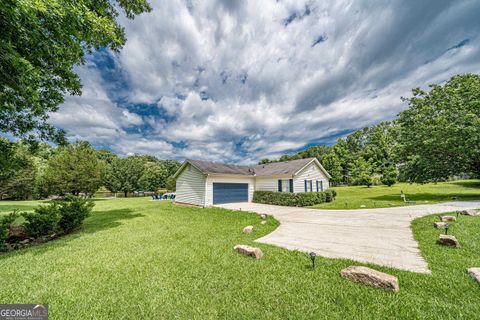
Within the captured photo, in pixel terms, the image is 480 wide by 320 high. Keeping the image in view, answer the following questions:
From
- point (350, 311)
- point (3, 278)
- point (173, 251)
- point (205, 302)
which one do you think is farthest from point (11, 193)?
point (350, 311)

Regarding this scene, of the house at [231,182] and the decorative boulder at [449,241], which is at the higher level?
the house at [231,182]

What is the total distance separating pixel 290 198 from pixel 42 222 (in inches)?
534

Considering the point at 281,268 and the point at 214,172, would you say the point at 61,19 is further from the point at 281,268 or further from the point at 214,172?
the point at 214,172

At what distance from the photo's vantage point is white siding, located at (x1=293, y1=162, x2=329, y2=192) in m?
16.1

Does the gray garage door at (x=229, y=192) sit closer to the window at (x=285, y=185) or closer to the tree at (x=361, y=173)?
the window at (x=285, y=185)

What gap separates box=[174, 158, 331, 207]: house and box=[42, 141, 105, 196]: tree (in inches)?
635

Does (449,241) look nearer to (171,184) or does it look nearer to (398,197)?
(398,197)

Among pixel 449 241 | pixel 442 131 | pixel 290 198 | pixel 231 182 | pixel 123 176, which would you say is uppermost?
pixel 442 131

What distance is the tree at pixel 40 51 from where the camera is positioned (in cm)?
402

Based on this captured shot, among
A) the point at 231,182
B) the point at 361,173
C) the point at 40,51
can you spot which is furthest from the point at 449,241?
the point at 361,173

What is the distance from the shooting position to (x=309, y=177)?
17.6 metres

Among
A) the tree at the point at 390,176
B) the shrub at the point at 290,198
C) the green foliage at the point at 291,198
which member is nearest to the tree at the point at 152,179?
the green foliage at the point at 291,198

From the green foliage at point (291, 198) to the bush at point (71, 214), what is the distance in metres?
12.2

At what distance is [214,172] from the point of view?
1470cm
